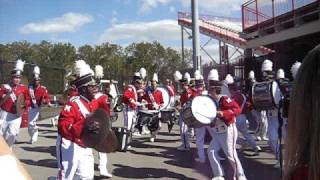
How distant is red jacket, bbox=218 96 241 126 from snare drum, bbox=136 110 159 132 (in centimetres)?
677

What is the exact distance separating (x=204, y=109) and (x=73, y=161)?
2.95 m

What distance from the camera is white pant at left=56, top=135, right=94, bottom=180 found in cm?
688

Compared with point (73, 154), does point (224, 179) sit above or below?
below

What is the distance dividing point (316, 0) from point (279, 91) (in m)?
9.45

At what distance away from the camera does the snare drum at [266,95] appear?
34.7 feet

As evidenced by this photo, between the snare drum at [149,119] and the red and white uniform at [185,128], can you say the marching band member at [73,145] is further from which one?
the snare drum at [149,119]

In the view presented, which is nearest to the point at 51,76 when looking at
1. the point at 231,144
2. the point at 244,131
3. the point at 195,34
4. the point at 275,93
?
the point at 195,34

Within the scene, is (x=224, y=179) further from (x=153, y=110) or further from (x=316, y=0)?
(x=316, y=0)

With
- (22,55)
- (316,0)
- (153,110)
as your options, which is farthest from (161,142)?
(22,55)

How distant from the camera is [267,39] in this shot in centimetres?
2345

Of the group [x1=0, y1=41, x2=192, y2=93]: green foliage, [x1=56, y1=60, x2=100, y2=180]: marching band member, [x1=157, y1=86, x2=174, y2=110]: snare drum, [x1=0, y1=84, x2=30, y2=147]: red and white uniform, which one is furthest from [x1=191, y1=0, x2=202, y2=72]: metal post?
[x1=0, y1=41, x2=192, y2=93]: green foliage

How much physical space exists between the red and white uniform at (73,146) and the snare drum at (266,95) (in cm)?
461

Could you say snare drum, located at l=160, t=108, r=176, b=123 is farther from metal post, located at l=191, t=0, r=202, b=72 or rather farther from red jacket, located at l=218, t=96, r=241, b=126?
red jacket, located at l=218, t=96, r=241, b=126

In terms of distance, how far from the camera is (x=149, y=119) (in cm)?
1562
